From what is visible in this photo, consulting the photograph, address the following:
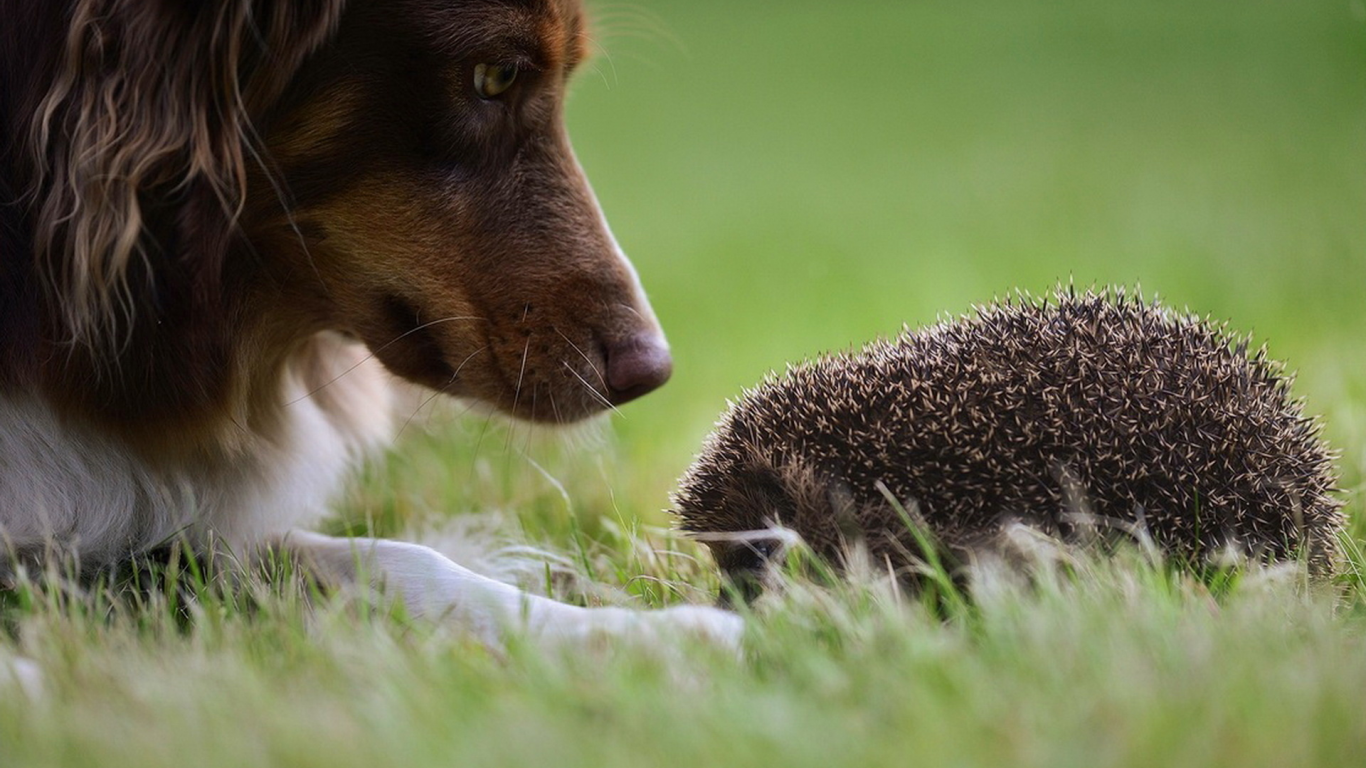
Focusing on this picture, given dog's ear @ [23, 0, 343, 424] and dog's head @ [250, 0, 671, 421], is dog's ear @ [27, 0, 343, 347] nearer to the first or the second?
dog's ear @ [23, 0, 343, 424]

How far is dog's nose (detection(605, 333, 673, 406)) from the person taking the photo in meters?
3.26

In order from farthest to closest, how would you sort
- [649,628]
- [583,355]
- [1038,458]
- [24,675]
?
[583,355] < [1038,458] < [649,628] < [24,675]

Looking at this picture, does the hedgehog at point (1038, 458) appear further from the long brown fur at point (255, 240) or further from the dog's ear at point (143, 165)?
the dog's ear at point (143, 165)

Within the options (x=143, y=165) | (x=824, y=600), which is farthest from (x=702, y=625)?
(x=143, y=165)

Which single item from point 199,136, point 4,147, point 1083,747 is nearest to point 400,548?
point 199,136

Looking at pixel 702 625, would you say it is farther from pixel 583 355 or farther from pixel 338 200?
pixel 338 200

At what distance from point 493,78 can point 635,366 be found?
0.78m

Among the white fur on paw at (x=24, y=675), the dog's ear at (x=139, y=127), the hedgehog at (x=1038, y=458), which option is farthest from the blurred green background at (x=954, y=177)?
the white fur on paw at (x=24, y=675)

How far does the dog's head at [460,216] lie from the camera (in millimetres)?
2955

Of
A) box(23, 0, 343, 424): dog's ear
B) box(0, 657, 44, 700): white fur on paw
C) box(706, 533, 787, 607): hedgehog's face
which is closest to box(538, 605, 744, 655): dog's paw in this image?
box(706, 533, 787, 607): hedgehog's face

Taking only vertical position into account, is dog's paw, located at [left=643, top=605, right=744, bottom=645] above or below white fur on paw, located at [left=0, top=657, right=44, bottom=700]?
above

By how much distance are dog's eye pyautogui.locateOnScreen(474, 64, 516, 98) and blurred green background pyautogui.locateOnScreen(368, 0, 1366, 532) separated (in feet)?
2.10

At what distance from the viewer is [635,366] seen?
10.7 ft

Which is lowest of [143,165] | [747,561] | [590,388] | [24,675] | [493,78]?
[24,675]
